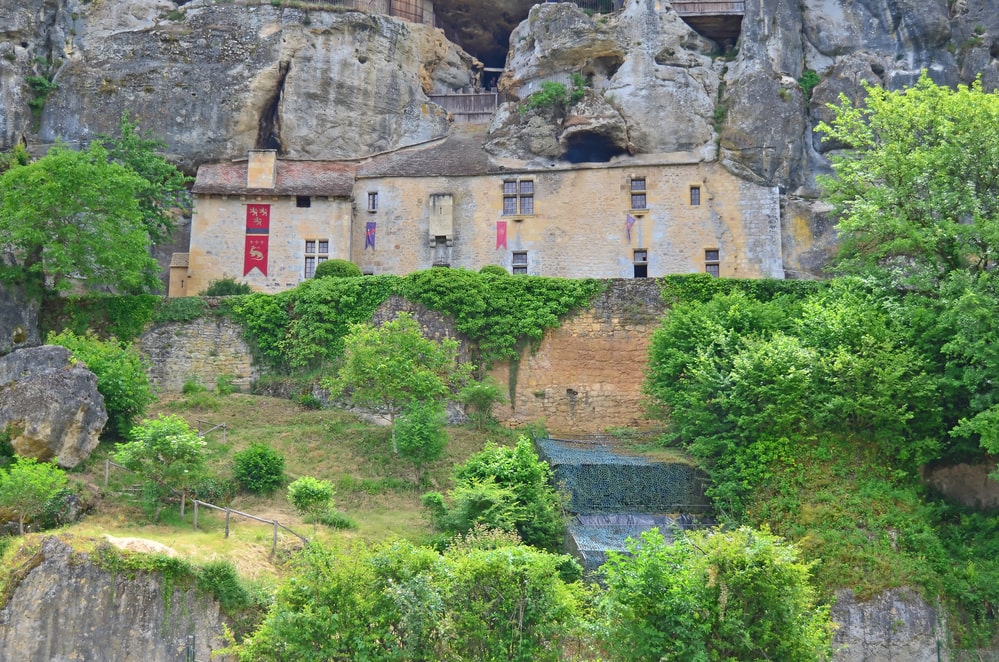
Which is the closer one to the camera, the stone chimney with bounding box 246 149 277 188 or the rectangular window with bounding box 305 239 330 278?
the rectangular window with bounding box 305 239 330 278

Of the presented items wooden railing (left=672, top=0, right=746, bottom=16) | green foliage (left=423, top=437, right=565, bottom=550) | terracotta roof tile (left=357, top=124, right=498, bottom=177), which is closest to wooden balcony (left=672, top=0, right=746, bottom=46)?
wooden railing (left=672, top=0, right=746, bottom=16)

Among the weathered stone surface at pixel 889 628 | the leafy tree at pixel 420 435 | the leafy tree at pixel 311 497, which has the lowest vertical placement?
the weathered stone surface at pixel 889 628

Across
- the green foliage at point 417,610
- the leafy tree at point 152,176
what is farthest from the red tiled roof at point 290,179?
the green foliage at point 417,610

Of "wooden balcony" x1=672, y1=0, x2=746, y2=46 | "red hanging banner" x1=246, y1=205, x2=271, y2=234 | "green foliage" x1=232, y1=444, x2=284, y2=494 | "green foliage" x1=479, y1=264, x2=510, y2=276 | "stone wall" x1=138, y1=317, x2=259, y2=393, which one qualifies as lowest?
"green foliage" x1=232, y1=444, x2=284, y2=494

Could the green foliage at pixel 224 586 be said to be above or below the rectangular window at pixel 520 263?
below

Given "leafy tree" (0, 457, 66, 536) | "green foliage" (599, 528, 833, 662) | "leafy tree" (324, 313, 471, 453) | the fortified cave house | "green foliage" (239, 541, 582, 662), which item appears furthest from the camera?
the fortified cave house

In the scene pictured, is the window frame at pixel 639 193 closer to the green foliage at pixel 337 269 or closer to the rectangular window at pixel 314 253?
the green foliage at pixel 337 269

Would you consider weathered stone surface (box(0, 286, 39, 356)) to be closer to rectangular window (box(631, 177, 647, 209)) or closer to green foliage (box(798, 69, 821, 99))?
rectangular window (box(631, 177, 647, 209))

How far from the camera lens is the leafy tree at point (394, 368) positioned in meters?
26.5

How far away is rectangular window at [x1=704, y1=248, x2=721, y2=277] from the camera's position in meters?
35.8

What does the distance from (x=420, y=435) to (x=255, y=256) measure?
12943 mm

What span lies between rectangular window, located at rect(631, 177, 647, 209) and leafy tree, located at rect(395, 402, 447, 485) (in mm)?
12814

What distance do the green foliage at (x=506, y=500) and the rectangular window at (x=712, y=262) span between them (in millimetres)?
14113

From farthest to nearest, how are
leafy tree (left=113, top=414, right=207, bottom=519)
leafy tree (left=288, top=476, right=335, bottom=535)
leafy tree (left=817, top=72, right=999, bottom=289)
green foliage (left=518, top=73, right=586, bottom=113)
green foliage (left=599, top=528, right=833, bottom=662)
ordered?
green foliage (left=518, top=73, right=586, bottom=113) < leafy tree (left=817, top=72, right=999, bottom=289) < leafy tree (left=288, top=476, right=335, bottom=535) < leafy tree (left=113, top=414, right=207, bottom=519) < green foliage (left=599, top=528, right=833, bottom=662)
